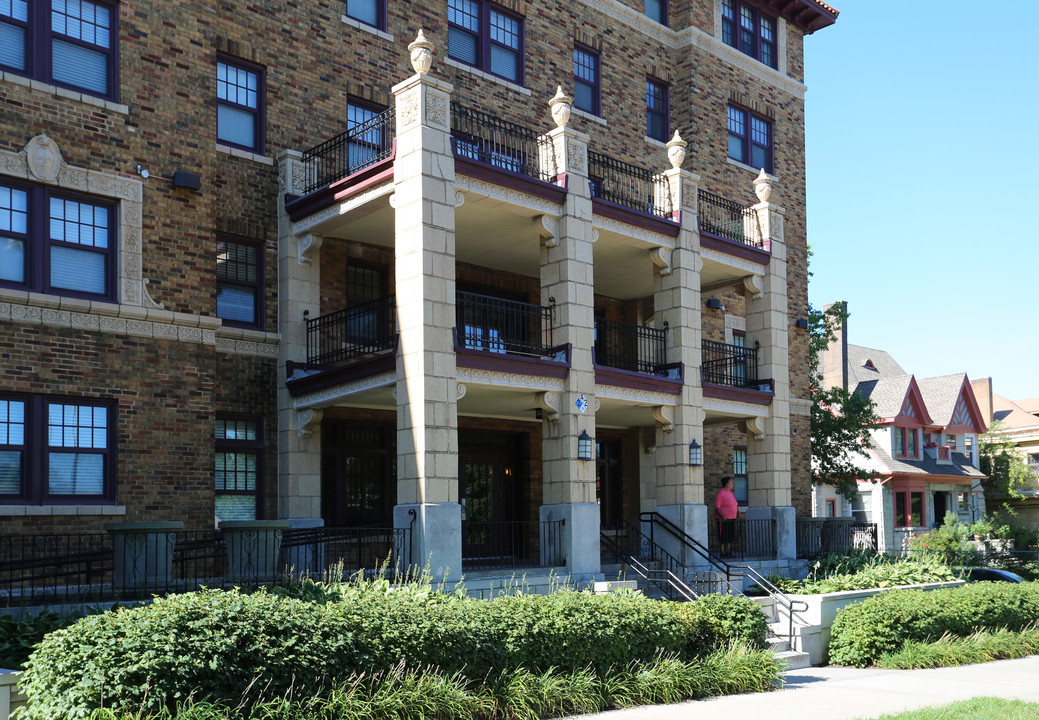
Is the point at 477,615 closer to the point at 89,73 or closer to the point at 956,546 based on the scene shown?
the point at 89,73

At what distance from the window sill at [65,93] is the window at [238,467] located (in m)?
5.44

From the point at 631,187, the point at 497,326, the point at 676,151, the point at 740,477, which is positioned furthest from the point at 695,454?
the point at 740,477

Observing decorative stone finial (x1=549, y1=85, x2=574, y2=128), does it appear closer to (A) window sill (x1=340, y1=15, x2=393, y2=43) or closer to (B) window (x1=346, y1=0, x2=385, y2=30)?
(A) window sill (x1=340, y1=15, x2=393, y2=43)

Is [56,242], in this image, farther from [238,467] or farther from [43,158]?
[238,467]

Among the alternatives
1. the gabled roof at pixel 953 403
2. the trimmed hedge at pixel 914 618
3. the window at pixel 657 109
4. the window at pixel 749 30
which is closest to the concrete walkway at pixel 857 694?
the trimmed hedge at pixel 914 618

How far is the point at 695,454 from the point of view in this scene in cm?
2098

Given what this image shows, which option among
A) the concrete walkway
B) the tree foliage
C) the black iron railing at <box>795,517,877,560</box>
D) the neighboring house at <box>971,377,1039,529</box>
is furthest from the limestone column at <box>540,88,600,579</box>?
the neighboring house at <box>971,377,1039,529</box>

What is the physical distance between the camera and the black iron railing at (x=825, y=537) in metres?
25.2

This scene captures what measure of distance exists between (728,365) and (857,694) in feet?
38.5

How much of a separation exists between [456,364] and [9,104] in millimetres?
7862

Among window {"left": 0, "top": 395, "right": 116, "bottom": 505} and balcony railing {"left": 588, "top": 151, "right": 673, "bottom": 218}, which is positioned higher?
balcony railing {"left": 588, "top": 151, "right": 673, "bottom": 218}

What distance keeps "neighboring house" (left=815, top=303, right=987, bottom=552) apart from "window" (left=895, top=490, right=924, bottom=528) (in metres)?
0.03

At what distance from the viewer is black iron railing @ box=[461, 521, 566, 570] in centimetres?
1816

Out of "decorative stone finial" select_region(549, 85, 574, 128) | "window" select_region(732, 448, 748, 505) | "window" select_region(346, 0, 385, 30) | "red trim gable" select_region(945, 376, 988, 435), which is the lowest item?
"window" select_region(732, 448, 748, 505)
